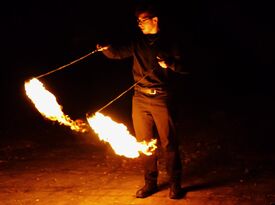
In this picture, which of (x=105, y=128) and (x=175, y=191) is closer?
(x=105, y=128)

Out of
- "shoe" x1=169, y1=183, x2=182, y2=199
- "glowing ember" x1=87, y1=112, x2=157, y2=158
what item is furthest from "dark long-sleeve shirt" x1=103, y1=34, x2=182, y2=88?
"shoe" x1=169, y1=183, x2=182, y2=199

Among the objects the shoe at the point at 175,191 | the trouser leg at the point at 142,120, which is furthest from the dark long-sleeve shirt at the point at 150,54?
the shoe at the point at 175,191

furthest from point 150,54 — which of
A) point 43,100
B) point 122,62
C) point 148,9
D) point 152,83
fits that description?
point 122,62

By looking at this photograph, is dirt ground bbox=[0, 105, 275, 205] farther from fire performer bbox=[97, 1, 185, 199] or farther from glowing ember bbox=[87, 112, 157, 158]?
glowing ember bbox=[87, 112, 157, 158]

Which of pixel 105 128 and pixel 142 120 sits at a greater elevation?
pixel 142 120

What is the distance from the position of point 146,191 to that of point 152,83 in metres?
1.57

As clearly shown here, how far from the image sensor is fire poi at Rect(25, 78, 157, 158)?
6.01 meters

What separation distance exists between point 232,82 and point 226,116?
4323 millimetres

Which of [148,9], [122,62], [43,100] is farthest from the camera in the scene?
[122,62]

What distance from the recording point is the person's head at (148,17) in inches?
228

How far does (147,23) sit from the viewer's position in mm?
5891

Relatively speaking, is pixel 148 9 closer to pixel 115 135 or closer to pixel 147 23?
pixel 147 23

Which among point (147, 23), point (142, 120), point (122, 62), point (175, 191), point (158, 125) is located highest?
point (122, 62)

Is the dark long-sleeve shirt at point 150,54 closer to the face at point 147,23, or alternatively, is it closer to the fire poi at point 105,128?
the face at point 147,23
